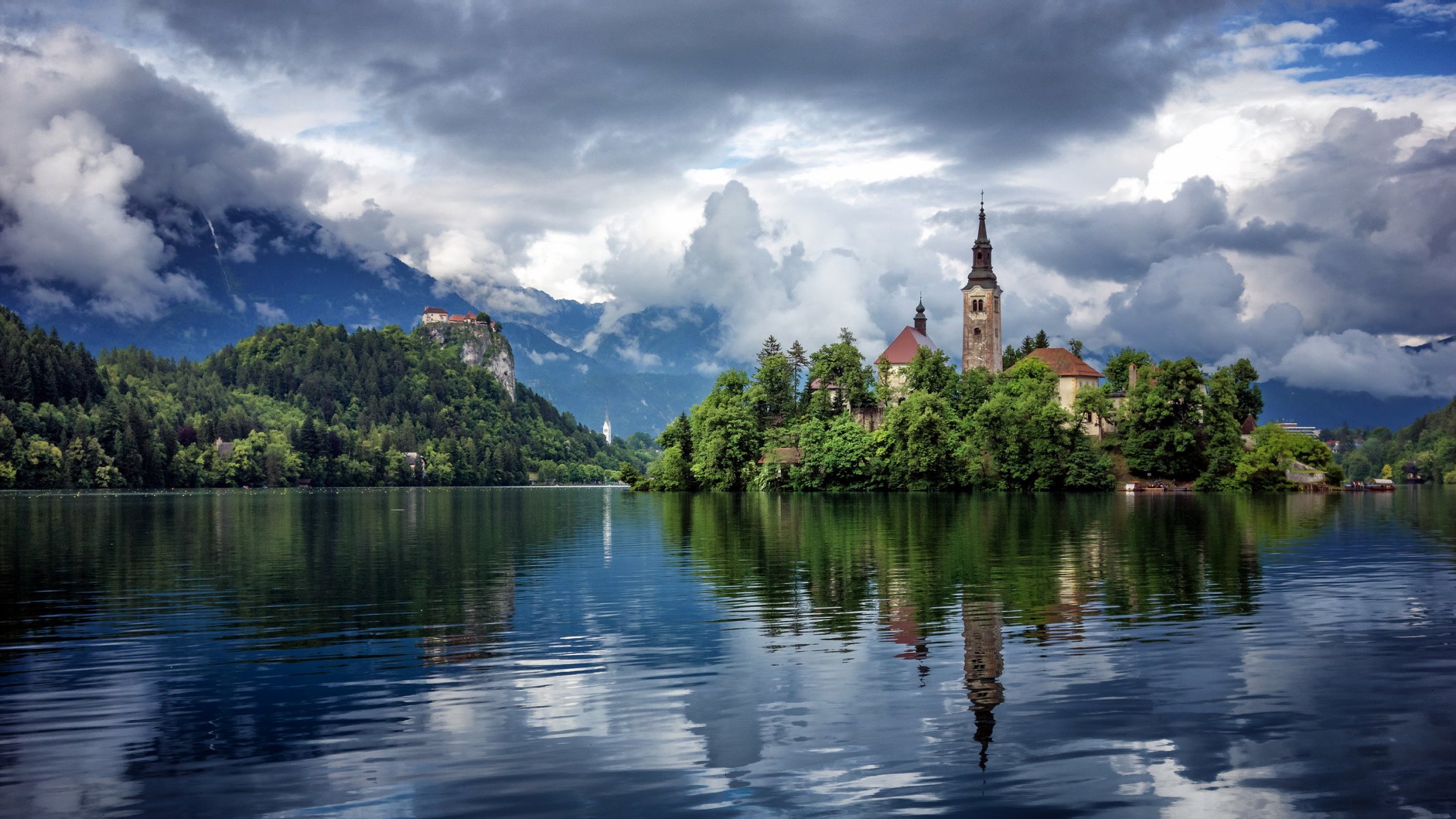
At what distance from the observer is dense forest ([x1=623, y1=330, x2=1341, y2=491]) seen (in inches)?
4766

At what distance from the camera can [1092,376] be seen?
15400cm

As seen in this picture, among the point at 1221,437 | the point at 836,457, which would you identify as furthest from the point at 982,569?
the point at 1221,437

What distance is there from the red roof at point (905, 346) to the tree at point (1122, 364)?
25968 millimetres

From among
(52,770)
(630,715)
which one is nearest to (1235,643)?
(630,715)

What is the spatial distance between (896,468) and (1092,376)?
1866 inches

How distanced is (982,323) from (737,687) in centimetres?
16015

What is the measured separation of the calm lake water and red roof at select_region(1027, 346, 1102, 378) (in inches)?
4495

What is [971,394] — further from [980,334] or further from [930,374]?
[980,334]

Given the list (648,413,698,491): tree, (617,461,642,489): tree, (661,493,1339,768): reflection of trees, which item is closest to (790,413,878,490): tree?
(648,413,698,491): tree

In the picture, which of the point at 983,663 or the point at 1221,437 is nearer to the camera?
the point at 983,663

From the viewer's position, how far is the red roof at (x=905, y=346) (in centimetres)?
15988

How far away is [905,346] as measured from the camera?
161875mm

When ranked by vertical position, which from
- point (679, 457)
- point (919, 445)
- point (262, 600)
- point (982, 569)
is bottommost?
point (982, 569)

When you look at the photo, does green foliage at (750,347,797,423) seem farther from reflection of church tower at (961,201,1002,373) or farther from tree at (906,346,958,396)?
reflection of church tower at (961,201,1002,373)
